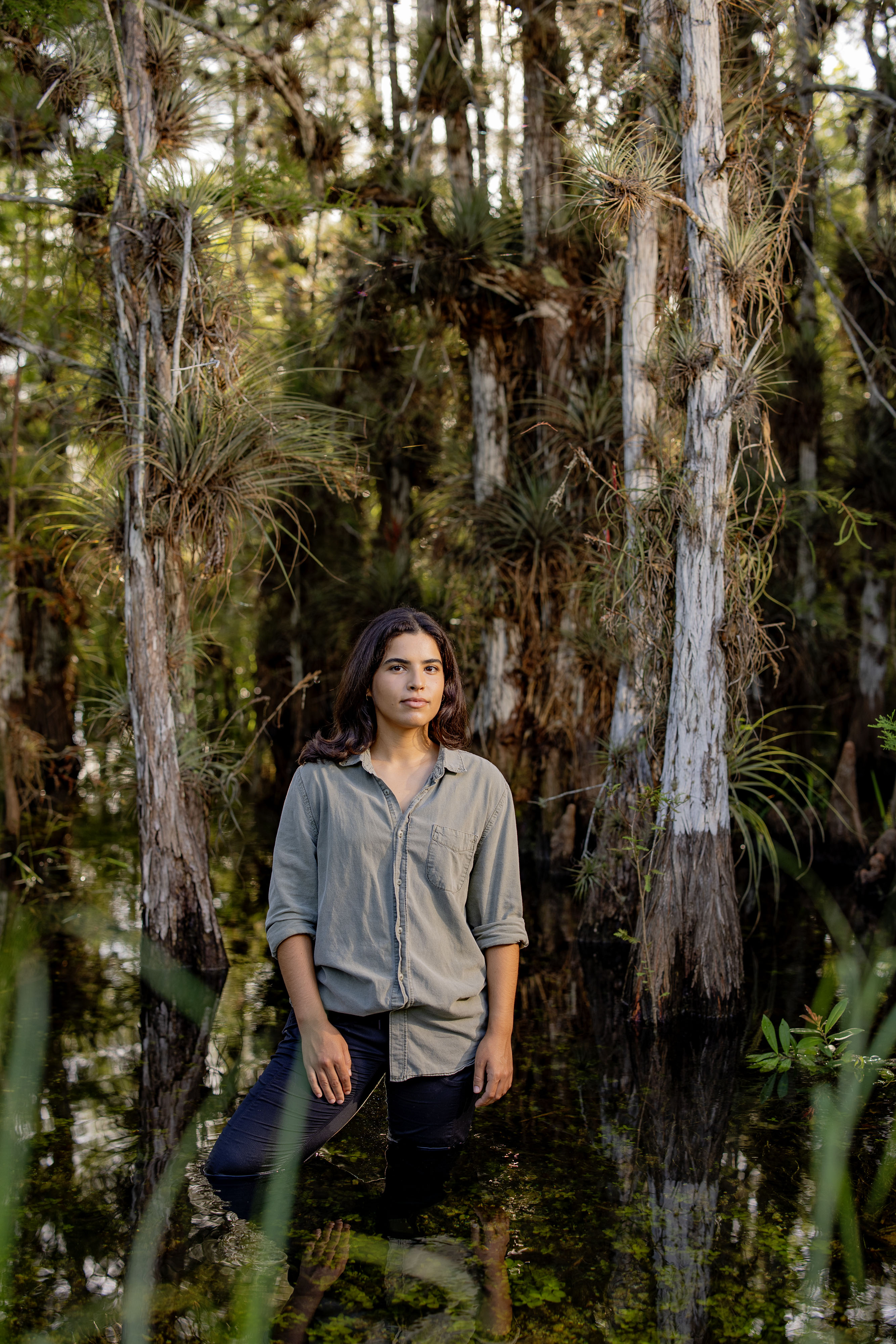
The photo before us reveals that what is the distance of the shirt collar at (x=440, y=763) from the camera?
2803mm

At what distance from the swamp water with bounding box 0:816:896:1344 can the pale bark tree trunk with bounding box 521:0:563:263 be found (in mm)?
5998

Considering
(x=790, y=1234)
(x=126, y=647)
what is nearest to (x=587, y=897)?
(x=126, y=647)

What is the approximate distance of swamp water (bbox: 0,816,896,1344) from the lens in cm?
245

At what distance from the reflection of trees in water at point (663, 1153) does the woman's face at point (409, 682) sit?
55.9 inches

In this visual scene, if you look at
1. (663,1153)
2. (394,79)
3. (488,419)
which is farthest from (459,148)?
(663,1153)

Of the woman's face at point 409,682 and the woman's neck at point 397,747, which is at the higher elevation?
the woman's face at point 409,682

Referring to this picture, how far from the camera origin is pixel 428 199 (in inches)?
301

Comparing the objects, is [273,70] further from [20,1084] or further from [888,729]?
[20,1084]

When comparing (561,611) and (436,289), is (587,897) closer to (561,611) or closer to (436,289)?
(561,611)

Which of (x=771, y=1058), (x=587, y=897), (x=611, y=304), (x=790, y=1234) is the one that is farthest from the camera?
(x=611, y=304)

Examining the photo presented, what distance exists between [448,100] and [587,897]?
6.40m

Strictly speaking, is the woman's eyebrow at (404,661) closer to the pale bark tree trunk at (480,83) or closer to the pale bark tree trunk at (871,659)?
the pale bark tree trunk at (480,83)

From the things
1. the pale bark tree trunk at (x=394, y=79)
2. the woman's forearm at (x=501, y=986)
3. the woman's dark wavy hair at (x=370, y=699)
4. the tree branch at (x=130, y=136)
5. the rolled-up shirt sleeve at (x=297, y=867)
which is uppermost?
the pale bark tree trunk at (x=394, y=79)

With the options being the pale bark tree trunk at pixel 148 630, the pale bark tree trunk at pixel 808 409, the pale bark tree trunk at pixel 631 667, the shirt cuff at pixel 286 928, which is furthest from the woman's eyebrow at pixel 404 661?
the pale bark tree trunk at pixel 808 409
